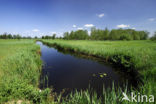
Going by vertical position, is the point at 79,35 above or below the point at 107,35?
above

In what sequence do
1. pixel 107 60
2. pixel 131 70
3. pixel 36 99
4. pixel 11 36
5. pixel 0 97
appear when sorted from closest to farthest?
pixel 0 97 < pixel 36 99 < pixel 131 70 < pixel 107 60 < pixel 11 36

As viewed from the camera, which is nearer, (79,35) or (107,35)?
(107,35)

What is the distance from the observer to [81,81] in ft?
14.0

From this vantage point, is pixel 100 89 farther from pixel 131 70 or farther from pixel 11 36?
pixel 11 36

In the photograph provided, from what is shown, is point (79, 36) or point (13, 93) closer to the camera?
point (13, 93)

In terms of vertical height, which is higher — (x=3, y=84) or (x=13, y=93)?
(x=3, y=84)

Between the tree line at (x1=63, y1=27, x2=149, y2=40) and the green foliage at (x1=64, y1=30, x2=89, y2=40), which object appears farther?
the green foliage at (x1=64, y1=30, x2=89, y2=40)


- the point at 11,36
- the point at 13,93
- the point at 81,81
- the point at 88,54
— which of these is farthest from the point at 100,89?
the point at 11,36

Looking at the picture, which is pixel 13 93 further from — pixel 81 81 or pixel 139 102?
pixel 139 102

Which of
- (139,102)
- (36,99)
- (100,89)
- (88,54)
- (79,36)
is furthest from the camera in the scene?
(79,36)

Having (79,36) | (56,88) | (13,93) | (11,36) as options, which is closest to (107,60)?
(56,88)

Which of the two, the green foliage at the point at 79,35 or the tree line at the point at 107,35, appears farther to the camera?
the green foliage at the point at 79,35

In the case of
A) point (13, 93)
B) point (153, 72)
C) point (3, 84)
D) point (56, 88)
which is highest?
point (153, 72)

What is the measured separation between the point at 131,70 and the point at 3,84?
7.24 m
